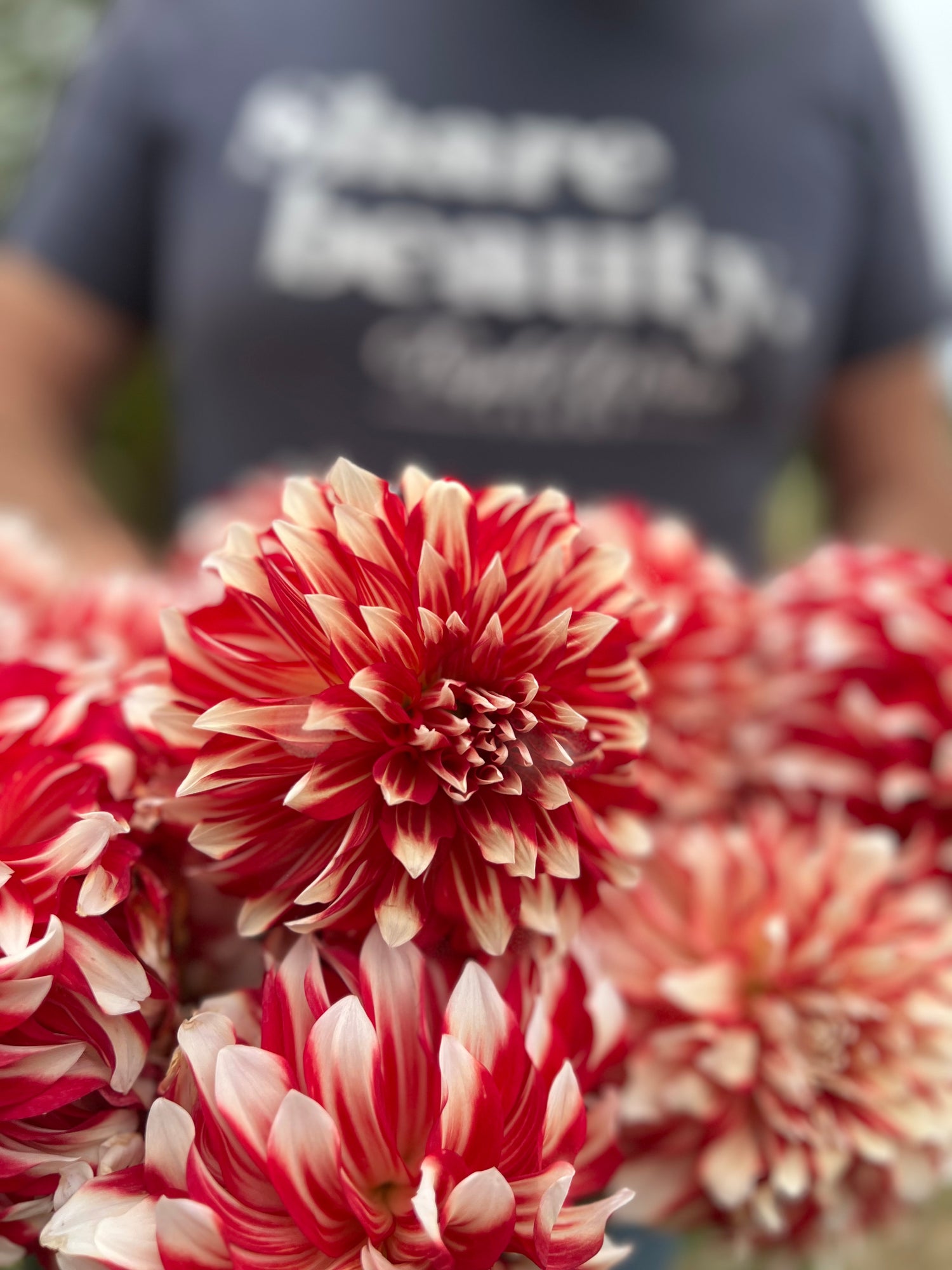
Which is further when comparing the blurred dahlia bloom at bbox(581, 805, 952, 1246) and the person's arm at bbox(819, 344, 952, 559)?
the person's arm at bbox(819, 344, 952, 559)

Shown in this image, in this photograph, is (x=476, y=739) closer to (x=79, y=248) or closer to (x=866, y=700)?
(x=866, y=700)

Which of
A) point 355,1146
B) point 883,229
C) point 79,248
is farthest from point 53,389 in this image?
point 355,1146

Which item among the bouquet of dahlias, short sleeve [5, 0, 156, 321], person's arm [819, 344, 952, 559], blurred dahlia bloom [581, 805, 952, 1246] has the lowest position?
blurred dahlia bloom [581, 805, 952, 1246]

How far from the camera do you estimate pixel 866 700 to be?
0.93 feet

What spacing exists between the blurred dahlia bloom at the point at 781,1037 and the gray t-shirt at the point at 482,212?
1.70 ft

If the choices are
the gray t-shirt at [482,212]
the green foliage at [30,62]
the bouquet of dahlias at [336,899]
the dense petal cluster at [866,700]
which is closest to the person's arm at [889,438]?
the gray t-shirt at [482,212]

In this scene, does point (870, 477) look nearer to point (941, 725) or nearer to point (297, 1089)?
point (941, 725)

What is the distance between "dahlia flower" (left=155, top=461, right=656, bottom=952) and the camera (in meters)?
0.16

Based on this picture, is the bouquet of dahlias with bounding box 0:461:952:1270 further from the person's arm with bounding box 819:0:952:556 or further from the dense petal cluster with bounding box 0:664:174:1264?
the person's arm with bounding box 819:0:952:556

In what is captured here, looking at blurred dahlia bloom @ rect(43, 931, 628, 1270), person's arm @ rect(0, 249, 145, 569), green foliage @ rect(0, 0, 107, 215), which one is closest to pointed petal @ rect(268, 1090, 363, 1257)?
blurred dahlia bloom @ rect(43, 931, 628, 1270)

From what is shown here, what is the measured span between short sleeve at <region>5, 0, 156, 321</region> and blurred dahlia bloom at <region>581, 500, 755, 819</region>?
601 millimetres

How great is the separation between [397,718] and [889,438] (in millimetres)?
798

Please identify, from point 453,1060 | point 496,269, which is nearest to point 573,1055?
point 453,1060

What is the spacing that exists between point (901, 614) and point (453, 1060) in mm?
183
